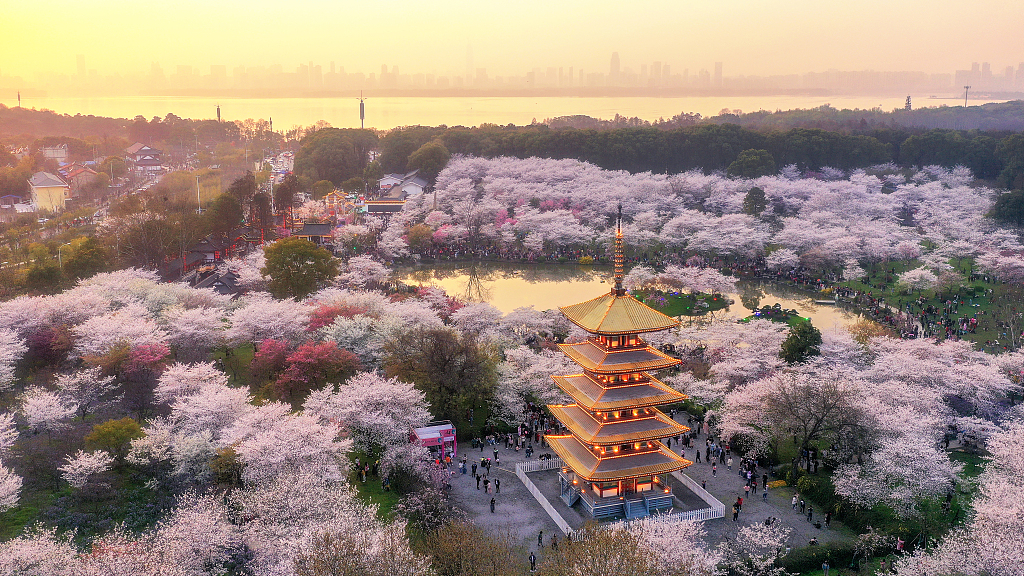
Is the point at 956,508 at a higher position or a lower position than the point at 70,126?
lower

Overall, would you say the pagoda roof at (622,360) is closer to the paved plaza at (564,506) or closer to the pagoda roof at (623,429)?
the pagoda roof at (623,429)

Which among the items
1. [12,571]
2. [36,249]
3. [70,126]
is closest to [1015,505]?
[12,571]

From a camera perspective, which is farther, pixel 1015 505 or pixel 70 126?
pixel 70 126

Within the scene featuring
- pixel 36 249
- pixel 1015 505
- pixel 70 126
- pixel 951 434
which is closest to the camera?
pixel 1015 505

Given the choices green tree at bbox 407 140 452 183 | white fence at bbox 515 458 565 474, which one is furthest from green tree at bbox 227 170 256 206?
white fence at bbox 515 458 565 474

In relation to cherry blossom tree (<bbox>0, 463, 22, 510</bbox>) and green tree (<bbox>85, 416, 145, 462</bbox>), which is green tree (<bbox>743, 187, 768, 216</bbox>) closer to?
green tree (<bbox>85, 416, 145, 462</bbox>)

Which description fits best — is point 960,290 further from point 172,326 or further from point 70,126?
point 70,126
